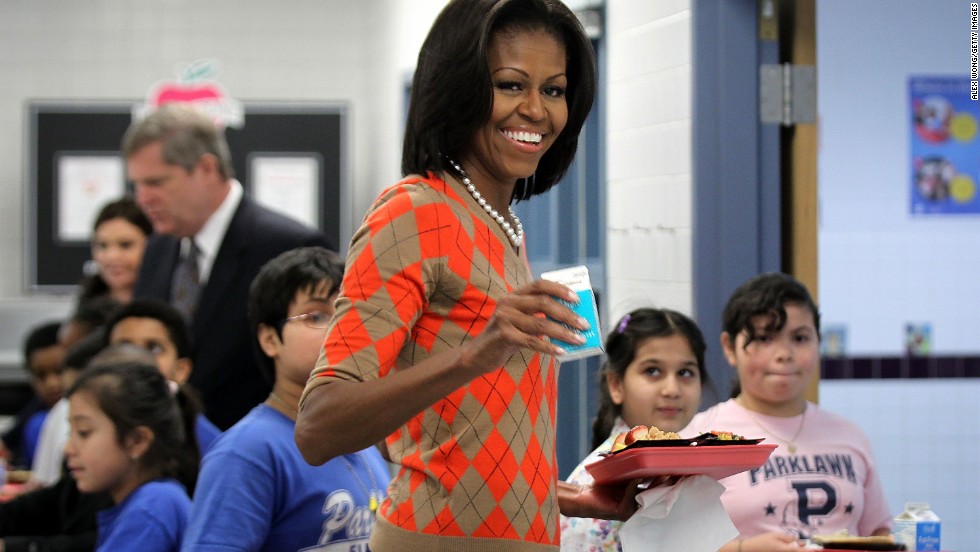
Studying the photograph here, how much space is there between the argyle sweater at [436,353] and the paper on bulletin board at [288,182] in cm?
691

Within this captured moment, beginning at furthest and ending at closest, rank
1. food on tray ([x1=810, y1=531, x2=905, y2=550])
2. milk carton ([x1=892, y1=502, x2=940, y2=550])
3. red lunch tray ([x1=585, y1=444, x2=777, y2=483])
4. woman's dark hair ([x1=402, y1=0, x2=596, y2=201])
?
milk carton ([x1=892, y1=502, x2=940, y2=550]) < food on tray ([x1=810, y1=531, x2=905, y2=550]) < red lunch tray ([x1=585, y1=444, x2=777, y2=483]) < woman's dark hair ([x1=402, y1=0, x2=596, y2=201])

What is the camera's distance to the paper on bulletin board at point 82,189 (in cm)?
837

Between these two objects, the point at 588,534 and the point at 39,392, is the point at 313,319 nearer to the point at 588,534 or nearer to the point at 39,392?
the point at 588,534

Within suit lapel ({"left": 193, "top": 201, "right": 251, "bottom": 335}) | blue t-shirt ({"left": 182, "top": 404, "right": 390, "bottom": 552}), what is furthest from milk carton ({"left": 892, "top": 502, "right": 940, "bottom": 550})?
suit lapel ({"left": 193, "top": 201, "right": 251, "bottom": 335})

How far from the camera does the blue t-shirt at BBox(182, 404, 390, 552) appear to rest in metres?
2.41

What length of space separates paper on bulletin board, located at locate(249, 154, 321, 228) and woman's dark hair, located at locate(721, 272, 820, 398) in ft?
18.1

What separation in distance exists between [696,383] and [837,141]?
3.16m

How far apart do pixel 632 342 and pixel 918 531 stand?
79 cm

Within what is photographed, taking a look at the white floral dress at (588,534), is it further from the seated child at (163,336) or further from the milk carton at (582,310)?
the seated child at (163,336)

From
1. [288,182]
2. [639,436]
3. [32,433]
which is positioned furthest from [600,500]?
[288,182]

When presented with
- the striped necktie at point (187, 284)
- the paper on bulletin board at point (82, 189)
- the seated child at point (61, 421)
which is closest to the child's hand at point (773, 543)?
the striped necktie at point (187, 284)

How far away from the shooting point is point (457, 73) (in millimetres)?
1573

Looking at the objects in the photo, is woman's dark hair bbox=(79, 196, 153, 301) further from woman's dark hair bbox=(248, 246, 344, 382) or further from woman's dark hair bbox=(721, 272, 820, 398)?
woman's dark hair bbox=(721, 272, 820, 398)

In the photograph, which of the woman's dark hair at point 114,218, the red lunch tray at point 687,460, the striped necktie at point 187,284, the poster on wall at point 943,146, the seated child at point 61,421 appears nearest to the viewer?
the red lunch tray at point 687,460
